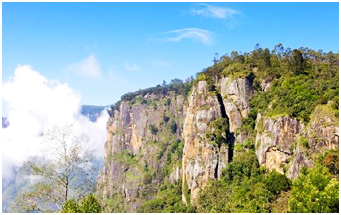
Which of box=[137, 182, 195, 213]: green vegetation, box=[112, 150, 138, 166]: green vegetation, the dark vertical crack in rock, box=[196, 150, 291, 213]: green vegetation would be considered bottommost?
box=[137, 182, 195, 213]: green vegetation

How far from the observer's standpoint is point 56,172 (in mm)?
15344

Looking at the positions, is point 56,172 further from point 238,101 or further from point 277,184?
point 238,101

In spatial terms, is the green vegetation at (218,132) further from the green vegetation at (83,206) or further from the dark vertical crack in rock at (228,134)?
the green vegetation at (83,206)

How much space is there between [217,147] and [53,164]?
98.5ft

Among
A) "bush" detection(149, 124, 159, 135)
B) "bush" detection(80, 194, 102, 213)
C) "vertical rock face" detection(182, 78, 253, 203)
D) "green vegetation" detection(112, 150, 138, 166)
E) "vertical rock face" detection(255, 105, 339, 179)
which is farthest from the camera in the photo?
"bush" detection(149, 124, 159, 135)

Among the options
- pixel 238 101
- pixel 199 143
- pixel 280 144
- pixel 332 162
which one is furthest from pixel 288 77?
pixel 332 162

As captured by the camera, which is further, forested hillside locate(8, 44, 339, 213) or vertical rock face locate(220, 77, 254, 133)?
vertical rock face locate(220, 77, 254, 133)

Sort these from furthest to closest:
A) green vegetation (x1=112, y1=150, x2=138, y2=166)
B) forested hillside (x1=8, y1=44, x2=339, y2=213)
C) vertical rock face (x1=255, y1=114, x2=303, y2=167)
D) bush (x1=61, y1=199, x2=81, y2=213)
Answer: green vegetation (x1=112, y1=150, x2=138, y2=166) → vertical rock face (x1=255, y1=114, x2=303, y2=167) → forested hillside (x1=8, y1=44, x2=339, y2=213) → bush (x1=61, y1=199, x2=81, y2=213)

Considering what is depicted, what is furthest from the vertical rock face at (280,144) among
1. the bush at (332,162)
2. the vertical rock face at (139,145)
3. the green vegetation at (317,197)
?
the vertical rock face at (139,145)

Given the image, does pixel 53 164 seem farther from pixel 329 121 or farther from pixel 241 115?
pixel 241 115

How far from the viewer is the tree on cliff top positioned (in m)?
15.0

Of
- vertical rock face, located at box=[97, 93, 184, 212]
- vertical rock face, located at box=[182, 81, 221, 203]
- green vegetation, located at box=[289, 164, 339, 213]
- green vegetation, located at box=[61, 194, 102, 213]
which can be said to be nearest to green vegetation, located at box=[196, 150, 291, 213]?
vertical rock face, located at box=[182, 81, 221, 203]

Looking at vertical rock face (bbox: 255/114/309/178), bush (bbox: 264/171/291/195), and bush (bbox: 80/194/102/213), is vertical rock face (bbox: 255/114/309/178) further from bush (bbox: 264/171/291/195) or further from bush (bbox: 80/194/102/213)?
bush (bbox: 80/194/102/213)

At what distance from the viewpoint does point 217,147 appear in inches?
1725
